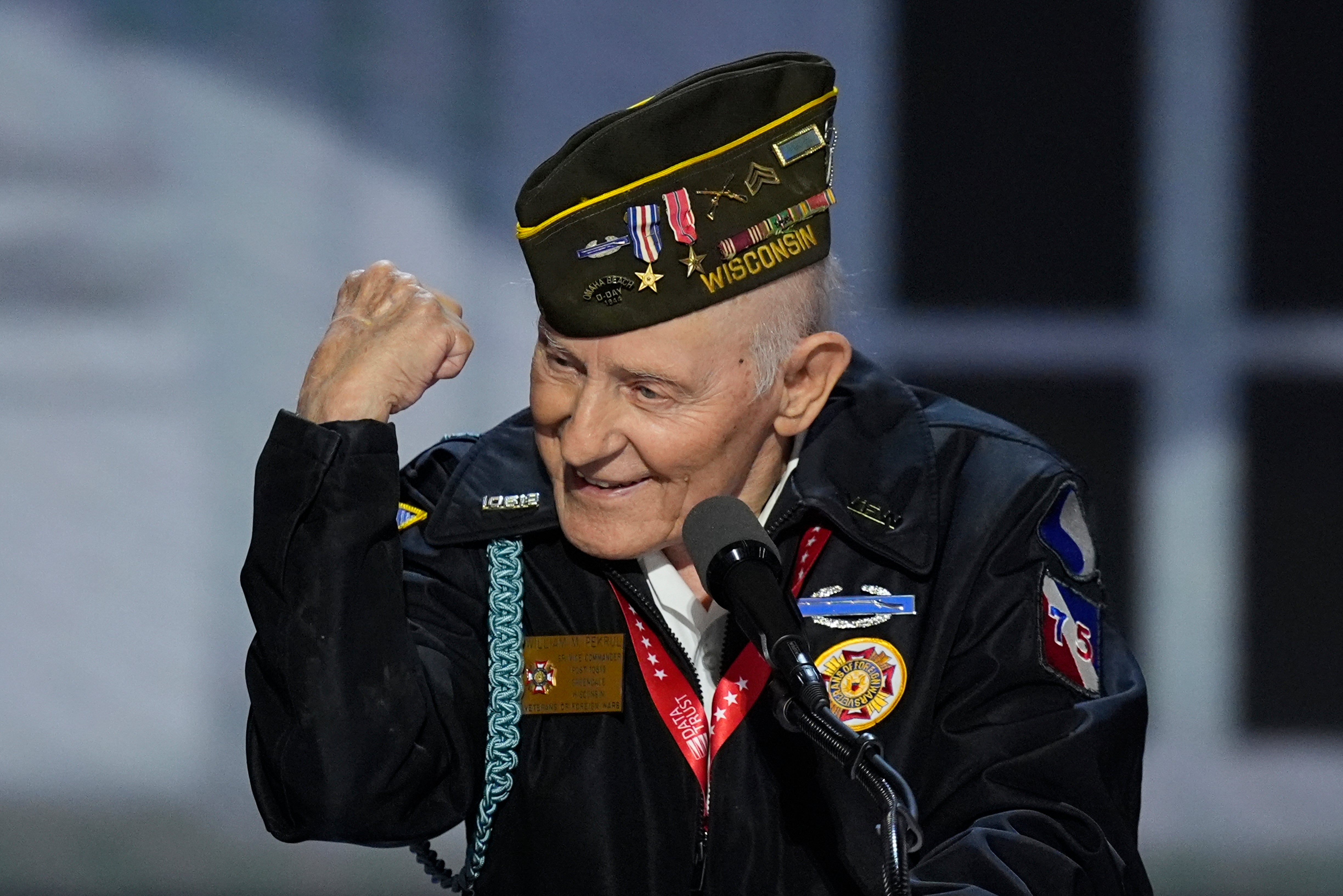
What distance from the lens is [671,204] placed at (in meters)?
Answer: 1.82

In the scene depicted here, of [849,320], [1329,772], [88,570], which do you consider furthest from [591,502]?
[1329,772]

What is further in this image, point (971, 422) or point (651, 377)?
point (971, 422)

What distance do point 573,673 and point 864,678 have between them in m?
0.35

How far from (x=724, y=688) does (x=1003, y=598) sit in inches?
13.4

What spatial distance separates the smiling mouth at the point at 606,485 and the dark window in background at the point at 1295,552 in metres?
1.90

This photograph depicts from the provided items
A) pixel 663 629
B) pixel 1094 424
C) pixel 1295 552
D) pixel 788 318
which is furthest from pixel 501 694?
pixel 1295 552

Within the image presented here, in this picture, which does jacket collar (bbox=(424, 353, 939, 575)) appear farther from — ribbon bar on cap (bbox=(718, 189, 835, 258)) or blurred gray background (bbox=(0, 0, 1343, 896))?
blurred gray background (bbox=(0, 0, 1343, 896))

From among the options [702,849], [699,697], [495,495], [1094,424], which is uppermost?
[495,495]

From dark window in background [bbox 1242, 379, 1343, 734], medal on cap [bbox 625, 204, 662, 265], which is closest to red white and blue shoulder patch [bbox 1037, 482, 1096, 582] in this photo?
medal on cap [bbox 625, 204, 662, 265]

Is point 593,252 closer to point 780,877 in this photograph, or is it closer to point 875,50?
point 780,877

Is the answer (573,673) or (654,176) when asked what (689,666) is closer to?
(573,673)

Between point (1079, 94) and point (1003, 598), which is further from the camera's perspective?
point (1079, 94)

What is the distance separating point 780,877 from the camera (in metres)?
1.90

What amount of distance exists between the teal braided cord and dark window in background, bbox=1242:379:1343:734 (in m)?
1.92
